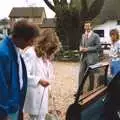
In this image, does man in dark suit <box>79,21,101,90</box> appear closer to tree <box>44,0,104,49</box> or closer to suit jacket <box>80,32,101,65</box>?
suit jacket <box>80,32,101,65</box>

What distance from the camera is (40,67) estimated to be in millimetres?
6820

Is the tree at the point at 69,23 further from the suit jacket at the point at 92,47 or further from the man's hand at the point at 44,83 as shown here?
the man's hand at the point at 44,83

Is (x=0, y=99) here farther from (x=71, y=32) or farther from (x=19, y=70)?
(x=71, y=32)

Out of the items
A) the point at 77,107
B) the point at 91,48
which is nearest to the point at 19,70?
the point at 77,107

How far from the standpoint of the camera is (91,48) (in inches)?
465

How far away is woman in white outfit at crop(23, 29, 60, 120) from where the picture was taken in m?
6.62

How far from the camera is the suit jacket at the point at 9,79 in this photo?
195 inches

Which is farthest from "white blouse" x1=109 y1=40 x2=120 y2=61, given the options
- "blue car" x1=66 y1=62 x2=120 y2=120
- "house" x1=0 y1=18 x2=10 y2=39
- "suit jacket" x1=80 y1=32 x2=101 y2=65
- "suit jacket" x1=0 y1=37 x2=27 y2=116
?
"suit jacket" x1=0 y1=37 x2=27 y2=116

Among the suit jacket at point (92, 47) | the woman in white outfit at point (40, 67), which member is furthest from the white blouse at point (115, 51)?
the woman in white outfit at point (40, 67)

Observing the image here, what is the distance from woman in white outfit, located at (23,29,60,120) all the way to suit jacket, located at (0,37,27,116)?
1439mm

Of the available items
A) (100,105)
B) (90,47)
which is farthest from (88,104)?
(90,47)

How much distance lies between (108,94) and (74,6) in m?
30.5

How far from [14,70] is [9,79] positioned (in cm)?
10

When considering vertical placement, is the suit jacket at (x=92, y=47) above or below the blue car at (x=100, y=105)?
above
